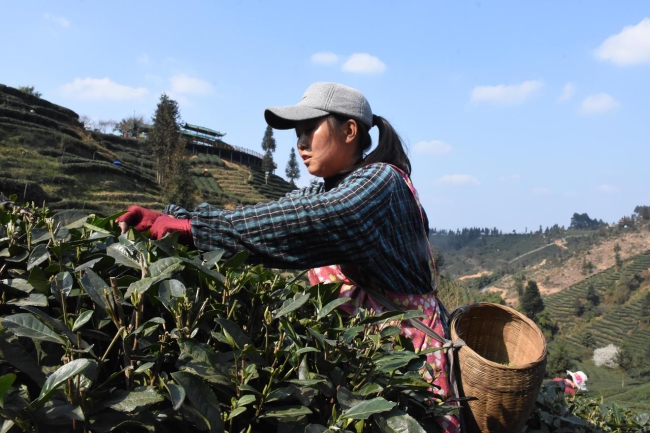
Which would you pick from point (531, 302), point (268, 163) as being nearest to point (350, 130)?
point (268, 163)

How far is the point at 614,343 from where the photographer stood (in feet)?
181

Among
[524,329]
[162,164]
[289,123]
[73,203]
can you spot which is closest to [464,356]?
[524,329]

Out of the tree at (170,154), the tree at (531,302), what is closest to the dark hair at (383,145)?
the tree at (170,154)

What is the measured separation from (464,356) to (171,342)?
34.4 inches

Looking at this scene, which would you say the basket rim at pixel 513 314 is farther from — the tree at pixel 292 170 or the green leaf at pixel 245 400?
the tree at pixel 292 170

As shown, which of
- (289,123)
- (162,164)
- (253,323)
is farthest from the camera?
(162,164)

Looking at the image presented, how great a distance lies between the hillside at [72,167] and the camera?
2705 cm

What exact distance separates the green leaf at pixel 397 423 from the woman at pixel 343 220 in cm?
24

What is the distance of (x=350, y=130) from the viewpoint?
1538 mm

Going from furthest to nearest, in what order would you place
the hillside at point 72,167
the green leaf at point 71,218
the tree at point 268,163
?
the tree at point 268,163
the hillside at point 72,167
the green leaf at point 71,218

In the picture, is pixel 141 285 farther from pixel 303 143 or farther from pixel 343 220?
pixel 303 143

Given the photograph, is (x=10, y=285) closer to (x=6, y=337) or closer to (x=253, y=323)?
(x=6, y=337)

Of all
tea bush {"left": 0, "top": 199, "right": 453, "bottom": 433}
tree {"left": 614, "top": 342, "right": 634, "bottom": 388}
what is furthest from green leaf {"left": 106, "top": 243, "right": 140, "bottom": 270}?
tree {"left": 614, "top": 342, "right": 634, "bottom": 388}

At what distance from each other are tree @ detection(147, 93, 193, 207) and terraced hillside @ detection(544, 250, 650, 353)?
46973 millimetres
